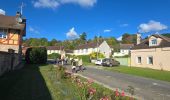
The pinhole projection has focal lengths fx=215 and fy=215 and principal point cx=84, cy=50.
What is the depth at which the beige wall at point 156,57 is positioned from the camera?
3344 centimetres

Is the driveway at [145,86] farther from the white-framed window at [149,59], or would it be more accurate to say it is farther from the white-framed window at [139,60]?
the white-framed window at [139,60]

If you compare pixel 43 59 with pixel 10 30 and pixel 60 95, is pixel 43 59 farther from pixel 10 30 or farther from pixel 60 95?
pixel 60 95

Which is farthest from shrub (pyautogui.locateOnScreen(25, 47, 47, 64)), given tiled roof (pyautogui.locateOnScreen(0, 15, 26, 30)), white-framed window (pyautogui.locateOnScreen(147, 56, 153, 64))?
white-framed window (pyautogui.locateOnScreen(147, 56, 153, 64))

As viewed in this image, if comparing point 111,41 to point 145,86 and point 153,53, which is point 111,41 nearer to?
point 153,53

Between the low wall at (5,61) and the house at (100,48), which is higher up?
the house at (100,48)

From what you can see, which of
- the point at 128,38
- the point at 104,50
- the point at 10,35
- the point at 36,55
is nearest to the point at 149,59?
the point at 36,55

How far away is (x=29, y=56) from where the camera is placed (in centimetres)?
3525

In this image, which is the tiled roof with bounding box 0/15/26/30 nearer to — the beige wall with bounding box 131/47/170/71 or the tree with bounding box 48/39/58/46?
the beige wall with bounding box 131/47/170/71

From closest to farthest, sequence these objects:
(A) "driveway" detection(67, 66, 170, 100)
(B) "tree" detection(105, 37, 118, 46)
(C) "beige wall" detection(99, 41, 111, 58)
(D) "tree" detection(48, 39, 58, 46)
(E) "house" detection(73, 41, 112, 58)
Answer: (A) "driveway" detection(67, 66, 170, 100) < (E) "house" detection(73, 41, 112, 58) < (C) "beige wall" detection(99, 41, 111, 58) < (B) "tree" detection(105, 37, 118, 46) < (D) "tree" detection(48, 39, 58, 46)

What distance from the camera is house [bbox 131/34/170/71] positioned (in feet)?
111

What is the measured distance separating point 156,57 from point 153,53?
1135 mm

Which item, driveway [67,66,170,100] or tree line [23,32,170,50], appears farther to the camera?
tree line [23,32,170,50]

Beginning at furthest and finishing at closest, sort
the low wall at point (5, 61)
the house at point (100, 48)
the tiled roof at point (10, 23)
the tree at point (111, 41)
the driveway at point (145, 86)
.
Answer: the tree at point (111, 41) → the house at point (100, 48) → the tiled roof at point (10, 23) → the low wall at point (5, 61) → the driveway at point (145, 86)

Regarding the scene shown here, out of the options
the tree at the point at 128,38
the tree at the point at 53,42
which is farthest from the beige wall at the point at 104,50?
the tree at the point at 53,42
